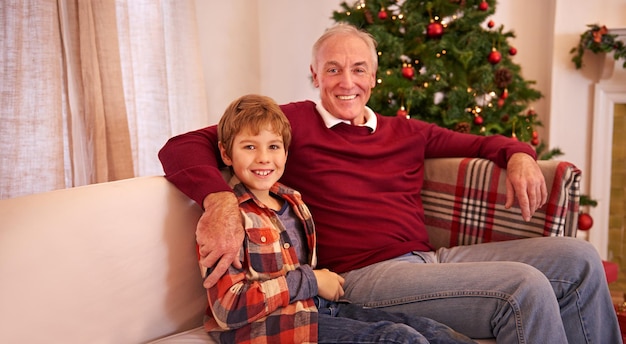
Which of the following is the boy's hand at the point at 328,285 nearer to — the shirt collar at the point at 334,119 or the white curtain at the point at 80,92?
the shirt collar at the point at 334,119

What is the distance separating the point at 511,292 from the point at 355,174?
58 centimetres

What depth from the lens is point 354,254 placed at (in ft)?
5.25

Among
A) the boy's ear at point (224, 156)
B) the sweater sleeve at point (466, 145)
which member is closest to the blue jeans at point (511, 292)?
the sweater sleeve at point (466, 145)

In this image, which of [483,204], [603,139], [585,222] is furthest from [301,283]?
[603,139]

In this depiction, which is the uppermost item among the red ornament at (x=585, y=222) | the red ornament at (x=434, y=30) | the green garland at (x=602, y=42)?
the red ornament at (x=434, y=30)

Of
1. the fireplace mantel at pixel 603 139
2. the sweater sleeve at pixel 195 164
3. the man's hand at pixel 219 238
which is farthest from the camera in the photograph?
the fireplace mantel at pixel 603 139

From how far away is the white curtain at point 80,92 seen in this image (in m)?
1.94

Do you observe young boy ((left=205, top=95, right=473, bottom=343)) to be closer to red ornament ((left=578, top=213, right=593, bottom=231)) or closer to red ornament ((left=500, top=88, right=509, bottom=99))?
red ornament ((left=500, top=88, right=509, bottom=99))

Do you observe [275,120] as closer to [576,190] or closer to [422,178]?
[422,178]

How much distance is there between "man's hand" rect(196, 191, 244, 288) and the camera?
48.7 inches

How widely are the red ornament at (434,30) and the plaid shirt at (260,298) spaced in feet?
5.99

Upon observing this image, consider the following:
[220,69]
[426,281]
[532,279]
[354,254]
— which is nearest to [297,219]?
[354,254]

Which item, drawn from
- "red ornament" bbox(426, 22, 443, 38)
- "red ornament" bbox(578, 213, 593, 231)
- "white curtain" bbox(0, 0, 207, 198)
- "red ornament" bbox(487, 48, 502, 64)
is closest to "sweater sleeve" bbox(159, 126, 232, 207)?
"white curtain" bbox(0, 0, 207, 198)

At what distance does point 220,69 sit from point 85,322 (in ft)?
8.15
